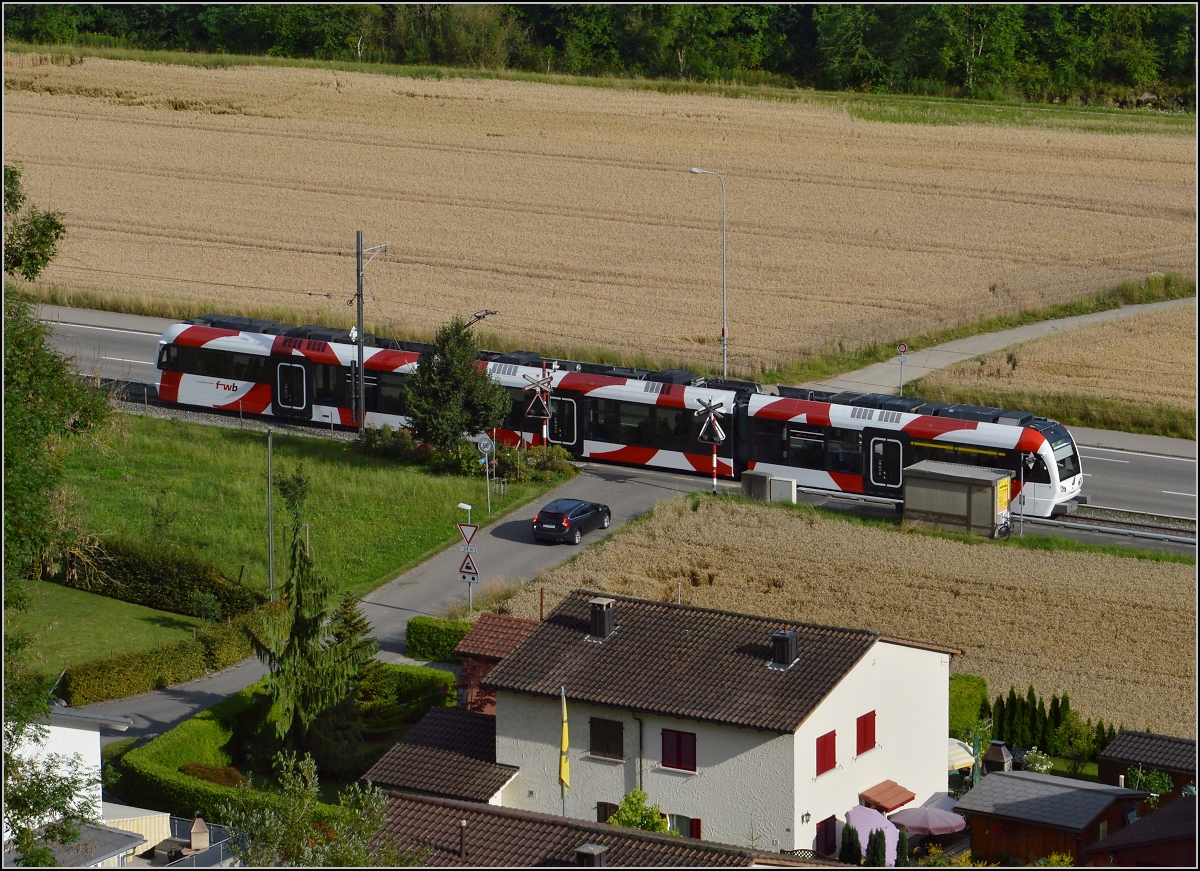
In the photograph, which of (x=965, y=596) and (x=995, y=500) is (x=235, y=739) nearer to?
(x=965, y=596)

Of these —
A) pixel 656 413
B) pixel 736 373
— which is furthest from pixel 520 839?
pixel 736 373

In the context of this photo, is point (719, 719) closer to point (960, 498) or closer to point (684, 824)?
point (684, 824)

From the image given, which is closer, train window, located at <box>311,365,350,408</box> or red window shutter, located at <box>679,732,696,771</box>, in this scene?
red window shutter, located at <box>679,732,696,771</box>

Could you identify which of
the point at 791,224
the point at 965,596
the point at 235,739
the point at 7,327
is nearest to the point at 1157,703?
the point at 965,596

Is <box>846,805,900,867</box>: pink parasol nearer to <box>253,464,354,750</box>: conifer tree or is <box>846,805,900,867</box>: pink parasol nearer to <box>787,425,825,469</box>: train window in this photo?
<box>253,464,354,750</box>: conifer tree

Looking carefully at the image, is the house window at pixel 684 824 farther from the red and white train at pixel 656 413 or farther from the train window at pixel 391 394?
the train window at pixel 391 394

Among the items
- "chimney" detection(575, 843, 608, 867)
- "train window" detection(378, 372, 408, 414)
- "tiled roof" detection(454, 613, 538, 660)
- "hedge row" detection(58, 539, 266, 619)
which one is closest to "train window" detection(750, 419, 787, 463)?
"train window" detection(378, 372, 408, 414)
